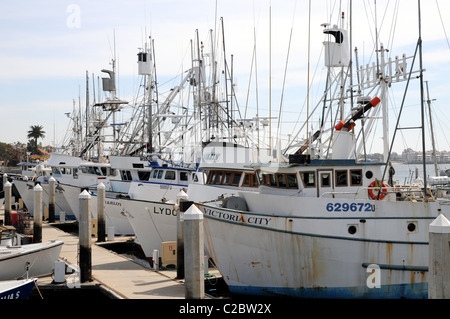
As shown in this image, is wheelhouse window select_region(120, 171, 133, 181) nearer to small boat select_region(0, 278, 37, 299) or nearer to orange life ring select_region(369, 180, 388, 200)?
small boat select_region(0, 278, 37, 299)

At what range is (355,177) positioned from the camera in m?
16.3

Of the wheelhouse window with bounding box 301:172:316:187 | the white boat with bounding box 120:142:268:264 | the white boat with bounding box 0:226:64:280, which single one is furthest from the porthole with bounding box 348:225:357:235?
the white boat with bounding box 0:226:64:280

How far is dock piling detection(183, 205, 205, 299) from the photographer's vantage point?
12133 mm

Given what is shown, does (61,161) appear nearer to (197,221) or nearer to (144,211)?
(144,211)

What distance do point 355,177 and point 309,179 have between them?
1382mm

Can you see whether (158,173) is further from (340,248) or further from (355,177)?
(340,248)

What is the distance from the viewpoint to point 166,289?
16.0 metres

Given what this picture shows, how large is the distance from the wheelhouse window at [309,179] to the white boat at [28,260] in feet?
27.7

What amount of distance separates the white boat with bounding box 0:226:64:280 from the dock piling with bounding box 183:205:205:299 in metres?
6.51

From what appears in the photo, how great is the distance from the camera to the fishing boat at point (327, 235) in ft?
48.8

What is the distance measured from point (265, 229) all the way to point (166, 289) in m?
3.48

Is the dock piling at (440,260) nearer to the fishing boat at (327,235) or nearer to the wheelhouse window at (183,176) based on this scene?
the fishing boat at (327,235)

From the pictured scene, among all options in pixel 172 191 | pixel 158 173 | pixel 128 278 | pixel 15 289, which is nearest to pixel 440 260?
pixel 15 289

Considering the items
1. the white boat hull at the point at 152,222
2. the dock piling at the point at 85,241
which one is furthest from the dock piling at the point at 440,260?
the white boat hull at the point at 152,222
